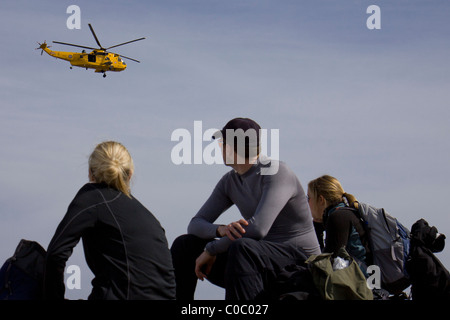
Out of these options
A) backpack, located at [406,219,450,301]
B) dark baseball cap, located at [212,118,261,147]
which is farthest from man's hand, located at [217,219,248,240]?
backpack, located at [406,219,450,301]

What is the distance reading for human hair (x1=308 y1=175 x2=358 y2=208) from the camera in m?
6.44

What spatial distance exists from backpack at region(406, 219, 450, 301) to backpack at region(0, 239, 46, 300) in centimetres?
391

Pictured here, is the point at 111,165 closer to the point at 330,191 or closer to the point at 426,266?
the point at 330,191

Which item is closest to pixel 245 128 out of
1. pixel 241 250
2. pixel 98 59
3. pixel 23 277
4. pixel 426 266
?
pixel 241 250

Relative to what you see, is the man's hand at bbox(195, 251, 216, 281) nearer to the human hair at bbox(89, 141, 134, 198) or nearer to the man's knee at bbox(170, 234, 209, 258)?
the man's knee at bbox(170, 234, 209, 258)

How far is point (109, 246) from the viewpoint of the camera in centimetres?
432

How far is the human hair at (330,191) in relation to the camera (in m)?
6.44

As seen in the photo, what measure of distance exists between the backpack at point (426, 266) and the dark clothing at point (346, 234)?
0.57 metres

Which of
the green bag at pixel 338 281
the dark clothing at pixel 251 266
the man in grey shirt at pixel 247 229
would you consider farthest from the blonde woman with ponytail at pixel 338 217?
the green bag at pixel 338 281

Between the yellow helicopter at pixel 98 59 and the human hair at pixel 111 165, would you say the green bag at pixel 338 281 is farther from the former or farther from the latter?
the yellow helicopter at pixel 98 59

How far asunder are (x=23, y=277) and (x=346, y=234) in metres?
3.11

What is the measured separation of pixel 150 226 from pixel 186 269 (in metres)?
1.31
